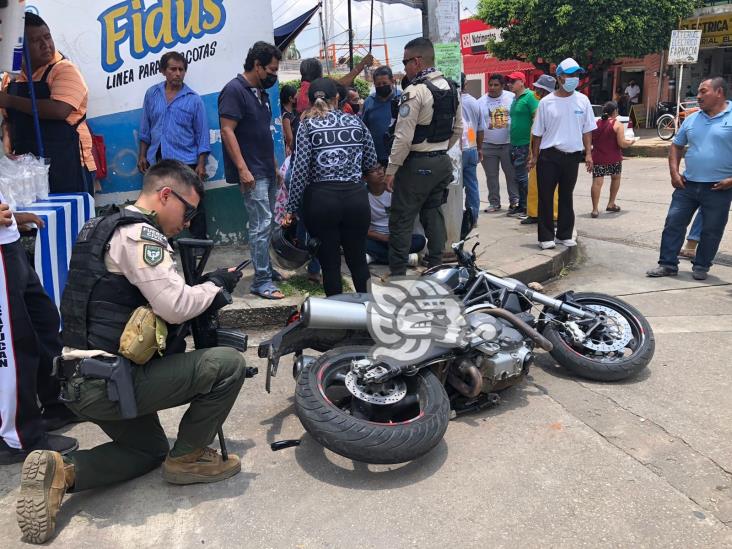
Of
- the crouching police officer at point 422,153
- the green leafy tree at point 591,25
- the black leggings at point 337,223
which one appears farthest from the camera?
the green leafy tree at point 591,25

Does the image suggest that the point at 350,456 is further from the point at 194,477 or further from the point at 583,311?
the point at 583,311

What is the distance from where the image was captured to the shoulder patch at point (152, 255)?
2488mm

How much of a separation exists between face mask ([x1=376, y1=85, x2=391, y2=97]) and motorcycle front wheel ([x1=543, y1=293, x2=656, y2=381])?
112 inches

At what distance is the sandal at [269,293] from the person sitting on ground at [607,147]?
18.2ft

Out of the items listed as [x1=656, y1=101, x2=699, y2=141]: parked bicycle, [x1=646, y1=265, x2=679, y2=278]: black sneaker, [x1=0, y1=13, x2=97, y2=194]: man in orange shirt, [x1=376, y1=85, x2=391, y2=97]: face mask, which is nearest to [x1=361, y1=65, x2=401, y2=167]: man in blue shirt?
[x1=376, y1=85, x2=391, y2=97]: face mask

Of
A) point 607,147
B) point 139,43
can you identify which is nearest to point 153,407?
point 139,43

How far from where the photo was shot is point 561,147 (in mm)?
6379

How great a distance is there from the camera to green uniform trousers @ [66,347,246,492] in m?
2.60

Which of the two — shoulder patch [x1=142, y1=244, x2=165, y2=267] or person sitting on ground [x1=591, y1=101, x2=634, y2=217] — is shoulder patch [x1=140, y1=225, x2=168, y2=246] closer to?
shoulder patch [x1=142, y1=244, x2=165, y2=267]

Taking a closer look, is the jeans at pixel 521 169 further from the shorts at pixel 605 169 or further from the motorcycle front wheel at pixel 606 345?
the motorcycle front wheel at pixel 606 345

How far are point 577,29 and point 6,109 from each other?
2055cm

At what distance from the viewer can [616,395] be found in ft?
12.1

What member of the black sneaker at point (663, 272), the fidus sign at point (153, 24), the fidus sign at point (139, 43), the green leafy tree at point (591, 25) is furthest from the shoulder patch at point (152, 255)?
the green leafy tree at point (591, 25)

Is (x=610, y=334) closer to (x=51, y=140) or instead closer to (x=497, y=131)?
(x=51, y=140)
